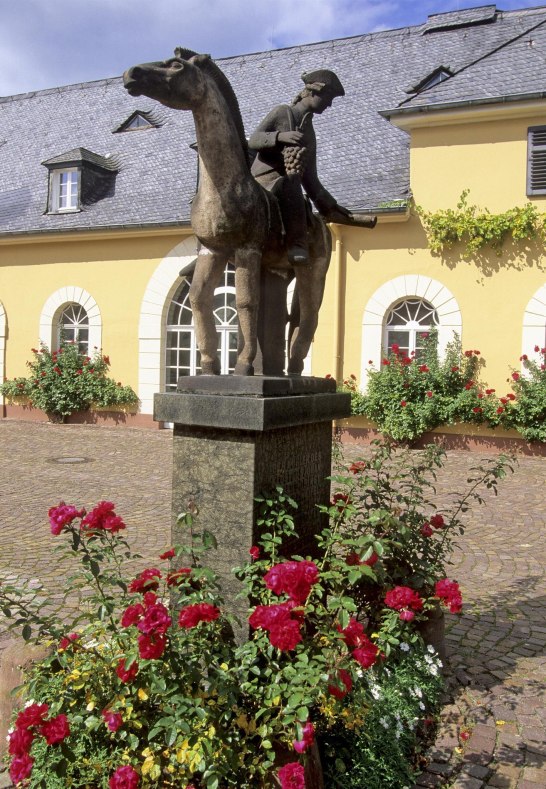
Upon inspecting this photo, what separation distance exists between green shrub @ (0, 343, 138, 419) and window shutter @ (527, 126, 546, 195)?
8168 millimetres

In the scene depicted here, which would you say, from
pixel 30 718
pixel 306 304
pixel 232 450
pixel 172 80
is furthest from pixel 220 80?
pixel 30 718

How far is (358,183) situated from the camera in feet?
39.5

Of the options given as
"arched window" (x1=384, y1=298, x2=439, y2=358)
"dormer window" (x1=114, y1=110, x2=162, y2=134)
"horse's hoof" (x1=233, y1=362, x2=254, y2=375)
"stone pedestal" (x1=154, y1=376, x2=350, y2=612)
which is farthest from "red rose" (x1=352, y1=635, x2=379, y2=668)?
"dormer window" (x1=114, y1=110, x2=162, y2=134)

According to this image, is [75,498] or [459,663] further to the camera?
[75,498]

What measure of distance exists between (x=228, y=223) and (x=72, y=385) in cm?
1139

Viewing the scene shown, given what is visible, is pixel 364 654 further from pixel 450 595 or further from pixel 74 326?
pixel 74 326

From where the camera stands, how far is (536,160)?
34.3 feet

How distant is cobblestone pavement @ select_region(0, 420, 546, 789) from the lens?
2715mm

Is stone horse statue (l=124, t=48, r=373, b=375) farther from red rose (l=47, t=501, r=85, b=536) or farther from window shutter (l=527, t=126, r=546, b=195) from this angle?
window shutter (l=527, t=126, r=546, b=195)

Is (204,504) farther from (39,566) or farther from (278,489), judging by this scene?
(39,566)

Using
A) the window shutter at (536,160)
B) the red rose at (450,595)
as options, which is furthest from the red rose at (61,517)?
the window shutter at (536,160)

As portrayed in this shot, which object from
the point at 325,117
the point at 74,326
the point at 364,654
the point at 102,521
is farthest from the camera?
the point at 74,326

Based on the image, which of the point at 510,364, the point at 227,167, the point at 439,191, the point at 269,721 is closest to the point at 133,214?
the point at 439,191

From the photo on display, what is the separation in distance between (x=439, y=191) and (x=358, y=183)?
5.22 feet
